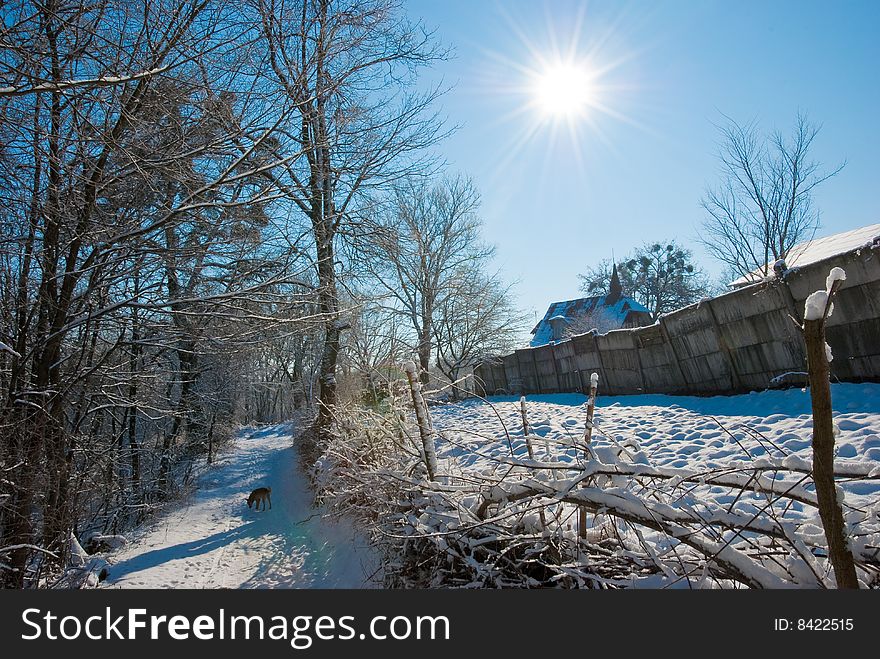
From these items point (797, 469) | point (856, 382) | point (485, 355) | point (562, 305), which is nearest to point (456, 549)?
point (797, 469)

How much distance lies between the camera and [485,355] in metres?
19.8

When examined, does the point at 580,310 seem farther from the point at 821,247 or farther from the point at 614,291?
the point at 821,247

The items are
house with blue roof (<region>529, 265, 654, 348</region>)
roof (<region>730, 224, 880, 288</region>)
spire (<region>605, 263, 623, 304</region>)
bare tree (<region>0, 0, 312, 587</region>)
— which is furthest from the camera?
spire (<region>605, 263, 623, 304</region>)

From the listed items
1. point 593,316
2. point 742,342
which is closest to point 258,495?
point 742,342

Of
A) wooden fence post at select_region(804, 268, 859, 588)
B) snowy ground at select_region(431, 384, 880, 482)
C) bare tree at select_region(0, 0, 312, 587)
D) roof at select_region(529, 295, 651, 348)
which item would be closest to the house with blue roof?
roof at select_region(529, 295, 651, 348)

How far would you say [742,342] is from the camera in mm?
7145

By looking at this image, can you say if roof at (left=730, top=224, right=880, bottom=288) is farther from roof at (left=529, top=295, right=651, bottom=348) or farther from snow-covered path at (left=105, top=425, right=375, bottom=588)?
roof at (left=529, top=295, right=651, bottom=348)

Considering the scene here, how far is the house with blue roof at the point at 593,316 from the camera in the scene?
1209 inches

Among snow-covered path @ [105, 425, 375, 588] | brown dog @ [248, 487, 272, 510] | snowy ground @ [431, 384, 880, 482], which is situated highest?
snowy ground @ [431, 384, 880, 482]

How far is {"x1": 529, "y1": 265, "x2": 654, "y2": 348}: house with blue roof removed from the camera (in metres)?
30.7

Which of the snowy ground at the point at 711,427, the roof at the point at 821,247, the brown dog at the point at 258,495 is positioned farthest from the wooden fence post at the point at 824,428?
the roof at the point at 821,247

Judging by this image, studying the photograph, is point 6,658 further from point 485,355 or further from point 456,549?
point 485,355

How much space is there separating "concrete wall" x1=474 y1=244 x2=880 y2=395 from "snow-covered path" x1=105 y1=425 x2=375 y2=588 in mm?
3032

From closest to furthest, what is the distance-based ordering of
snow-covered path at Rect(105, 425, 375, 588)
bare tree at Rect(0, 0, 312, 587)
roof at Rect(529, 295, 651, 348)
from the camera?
bare tree at Rect(0, 0, 312, 587) < snow-covered path at Rect(105, 425, 375, 588) < roof at Rect(529, 295, 651, 348)
